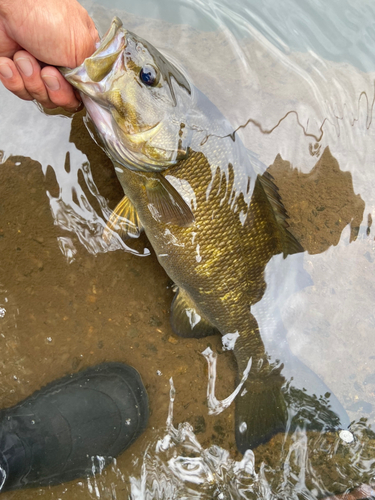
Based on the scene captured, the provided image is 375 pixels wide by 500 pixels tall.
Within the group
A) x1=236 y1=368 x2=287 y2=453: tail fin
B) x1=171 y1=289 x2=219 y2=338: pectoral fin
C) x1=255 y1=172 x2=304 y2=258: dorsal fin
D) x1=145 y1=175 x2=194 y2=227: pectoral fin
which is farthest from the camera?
x1=236 y1=368 x2=287 y2=453: tail fin

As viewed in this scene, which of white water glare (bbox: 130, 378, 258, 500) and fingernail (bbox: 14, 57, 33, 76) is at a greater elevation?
fingernail (bbox: 14, 57, 33, 76)

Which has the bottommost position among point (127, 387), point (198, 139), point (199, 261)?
point (127, 387)

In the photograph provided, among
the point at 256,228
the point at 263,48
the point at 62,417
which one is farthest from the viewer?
the point at 263,48

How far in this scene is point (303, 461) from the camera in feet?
8.93

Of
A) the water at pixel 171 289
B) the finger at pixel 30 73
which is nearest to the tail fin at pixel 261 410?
the water at pixel 171 289

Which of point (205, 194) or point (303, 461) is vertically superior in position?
point (205, 194)

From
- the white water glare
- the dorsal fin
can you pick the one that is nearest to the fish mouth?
the dorsal fin

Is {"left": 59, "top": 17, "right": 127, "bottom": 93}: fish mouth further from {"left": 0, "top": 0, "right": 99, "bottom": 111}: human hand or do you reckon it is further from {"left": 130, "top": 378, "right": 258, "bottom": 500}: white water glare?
{"left": 130, "top": 378, "right": 258, "bottom": 500}: white water glare

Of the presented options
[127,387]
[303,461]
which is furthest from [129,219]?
[303,461]

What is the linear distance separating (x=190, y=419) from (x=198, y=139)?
1.99 meters

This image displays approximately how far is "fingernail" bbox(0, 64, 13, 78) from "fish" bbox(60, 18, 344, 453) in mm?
301

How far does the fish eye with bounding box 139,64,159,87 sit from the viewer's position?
6.27 feet

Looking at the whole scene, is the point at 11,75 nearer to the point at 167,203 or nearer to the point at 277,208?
the point at 167,203

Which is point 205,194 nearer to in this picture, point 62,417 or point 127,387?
point 127,387
